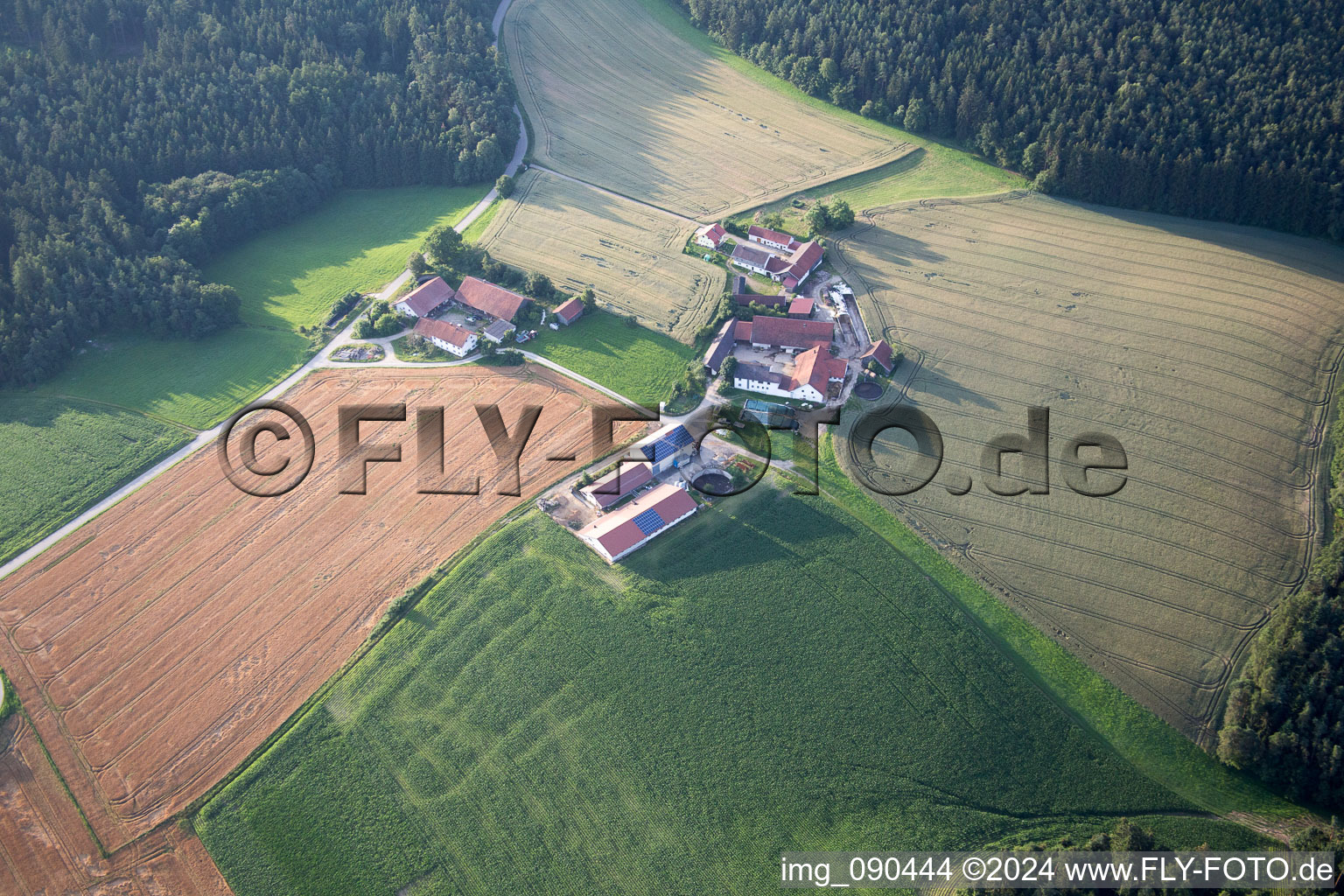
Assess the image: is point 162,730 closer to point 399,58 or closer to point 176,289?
point 176,289

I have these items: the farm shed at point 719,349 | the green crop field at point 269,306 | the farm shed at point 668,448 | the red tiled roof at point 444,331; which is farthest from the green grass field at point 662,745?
the green crop field at point 269,306

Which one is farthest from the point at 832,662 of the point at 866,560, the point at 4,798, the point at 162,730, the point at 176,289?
the point at 176,289

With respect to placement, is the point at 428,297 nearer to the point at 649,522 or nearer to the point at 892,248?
the point at 649,522

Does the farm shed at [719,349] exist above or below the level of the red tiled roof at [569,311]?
below

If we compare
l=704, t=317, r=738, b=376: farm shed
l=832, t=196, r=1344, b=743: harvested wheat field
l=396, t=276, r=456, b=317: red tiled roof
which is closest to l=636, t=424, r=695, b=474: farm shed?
l=704, t=317, r=738, b=376: farm shed

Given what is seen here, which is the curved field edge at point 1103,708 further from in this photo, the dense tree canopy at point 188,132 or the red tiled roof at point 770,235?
the dense tree canopy at point 188,132

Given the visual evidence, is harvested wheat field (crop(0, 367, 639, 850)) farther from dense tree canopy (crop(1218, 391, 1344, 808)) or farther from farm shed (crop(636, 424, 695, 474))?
dense tree canopy (crop(1218, 391, 1344, 808))

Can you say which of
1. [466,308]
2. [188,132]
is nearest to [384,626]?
[466,308]
